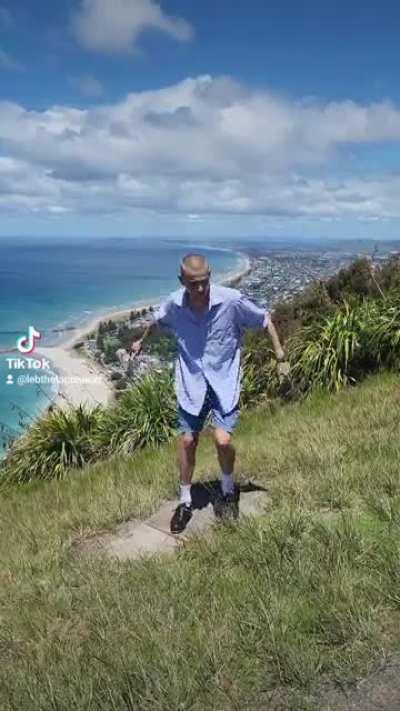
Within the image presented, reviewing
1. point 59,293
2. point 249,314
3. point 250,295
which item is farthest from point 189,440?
point 59,293

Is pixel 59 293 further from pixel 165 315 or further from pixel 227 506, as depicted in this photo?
pixel 227 506

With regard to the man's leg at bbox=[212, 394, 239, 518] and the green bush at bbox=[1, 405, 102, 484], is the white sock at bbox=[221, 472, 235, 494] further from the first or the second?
the green bush at bbox=[1, 405, 102, 484]

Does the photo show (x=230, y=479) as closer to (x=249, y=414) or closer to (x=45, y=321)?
(x=249, y=414)

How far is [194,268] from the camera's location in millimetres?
4309

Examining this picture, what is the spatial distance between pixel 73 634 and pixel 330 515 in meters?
1.71

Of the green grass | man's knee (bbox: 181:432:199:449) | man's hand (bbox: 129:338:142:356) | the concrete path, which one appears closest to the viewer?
the green grass

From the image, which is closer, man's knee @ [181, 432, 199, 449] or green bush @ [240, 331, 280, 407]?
man's knee @ [181, 432, 199, 449]

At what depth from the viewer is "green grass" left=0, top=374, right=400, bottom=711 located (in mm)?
2467

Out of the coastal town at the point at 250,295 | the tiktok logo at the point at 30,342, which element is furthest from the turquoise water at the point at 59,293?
the tiktok logo at the point at 30,342

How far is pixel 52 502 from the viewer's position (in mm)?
6316

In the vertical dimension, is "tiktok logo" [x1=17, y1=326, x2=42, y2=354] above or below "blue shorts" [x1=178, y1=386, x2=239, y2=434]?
below

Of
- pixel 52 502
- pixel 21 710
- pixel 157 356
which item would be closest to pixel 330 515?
pixel 21 710

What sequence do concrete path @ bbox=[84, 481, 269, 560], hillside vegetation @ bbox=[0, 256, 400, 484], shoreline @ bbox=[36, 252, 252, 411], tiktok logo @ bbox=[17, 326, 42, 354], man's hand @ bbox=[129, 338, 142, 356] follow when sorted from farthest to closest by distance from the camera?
tiktok logo @ bbox=[17, 326, 42, 354], shoreline @ bbox=[36, 252, 252, 411], hillside vegetation @ bbox=[0, 256, 400, 484], man's hand @ bbox=[129, 338, 142, 356], concrete path @ bbox=[84, 481, 269, 560]

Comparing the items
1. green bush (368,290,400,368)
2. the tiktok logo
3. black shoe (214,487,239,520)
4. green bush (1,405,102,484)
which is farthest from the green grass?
the tiktok logo
